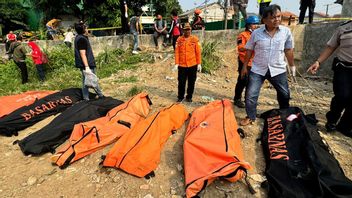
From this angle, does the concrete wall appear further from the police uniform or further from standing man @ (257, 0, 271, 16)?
the police uniform

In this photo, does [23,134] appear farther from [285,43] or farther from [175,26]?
[175,26]

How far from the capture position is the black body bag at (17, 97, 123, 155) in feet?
10.9

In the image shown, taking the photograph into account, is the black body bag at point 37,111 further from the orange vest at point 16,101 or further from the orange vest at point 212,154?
the orange vest at point 212,154

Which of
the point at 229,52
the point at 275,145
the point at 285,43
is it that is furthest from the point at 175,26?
the point at 275,145

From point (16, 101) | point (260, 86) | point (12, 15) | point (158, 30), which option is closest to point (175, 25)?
point (158, 30)

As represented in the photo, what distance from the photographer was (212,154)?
246 cm

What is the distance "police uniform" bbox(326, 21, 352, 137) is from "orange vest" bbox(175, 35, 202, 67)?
2102 millimetres

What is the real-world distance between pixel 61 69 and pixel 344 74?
7136 millimetres

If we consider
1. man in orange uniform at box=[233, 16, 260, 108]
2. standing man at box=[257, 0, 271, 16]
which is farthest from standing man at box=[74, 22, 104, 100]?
standing man at box=[257, 0, 271, 16]

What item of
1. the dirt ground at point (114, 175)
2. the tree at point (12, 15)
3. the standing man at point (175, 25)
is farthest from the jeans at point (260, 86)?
the tree at point (12, 15)

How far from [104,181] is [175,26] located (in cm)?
604

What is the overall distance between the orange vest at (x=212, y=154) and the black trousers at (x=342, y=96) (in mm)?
1378

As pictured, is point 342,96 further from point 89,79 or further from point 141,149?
point 89,79

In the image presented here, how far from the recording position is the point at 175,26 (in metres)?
7.86
